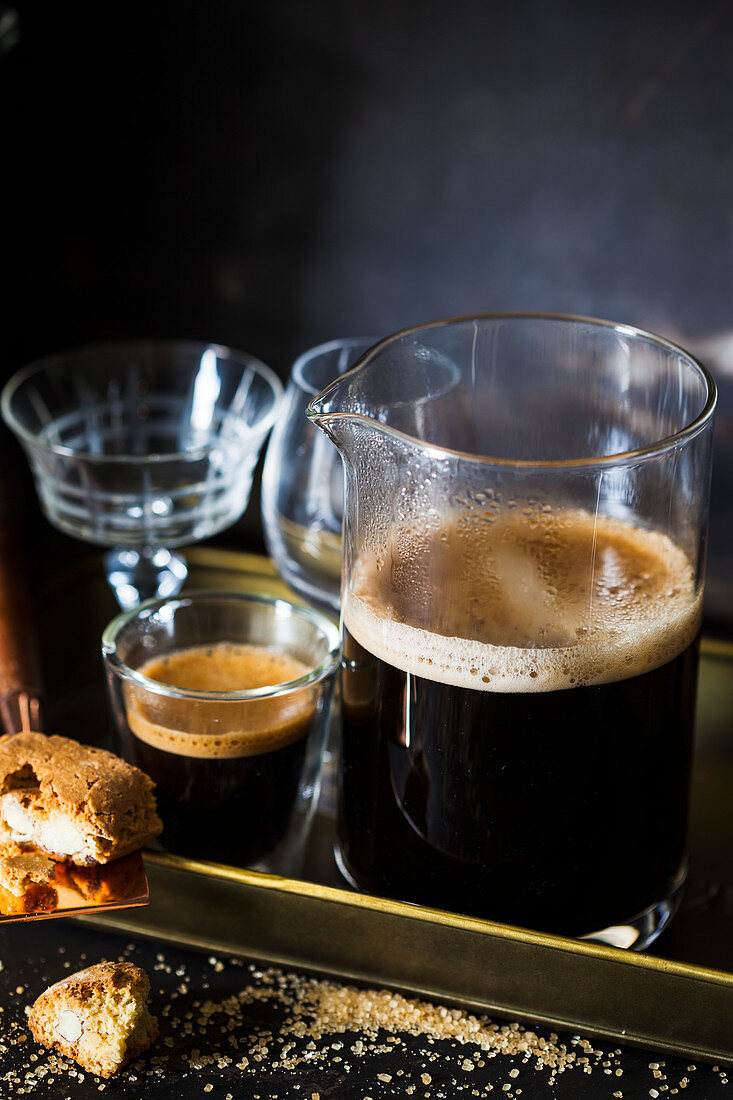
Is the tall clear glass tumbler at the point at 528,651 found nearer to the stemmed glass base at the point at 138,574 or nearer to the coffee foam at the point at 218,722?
the coffee foam at the point at 218,722

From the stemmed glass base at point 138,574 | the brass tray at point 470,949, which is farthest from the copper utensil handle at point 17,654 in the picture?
the brass tray at point 470,949

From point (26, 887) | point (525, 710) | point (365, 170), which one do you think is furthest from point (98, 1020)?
point (365, 170)

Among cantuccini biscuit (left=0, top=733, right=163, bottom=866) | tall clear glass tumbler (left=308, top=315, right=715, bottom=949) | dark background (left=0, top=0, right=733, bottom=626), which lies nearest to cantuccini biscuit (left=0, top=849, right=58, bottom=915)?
cantuccini biscuit (left=0, top=733, right=163, bottom=866)

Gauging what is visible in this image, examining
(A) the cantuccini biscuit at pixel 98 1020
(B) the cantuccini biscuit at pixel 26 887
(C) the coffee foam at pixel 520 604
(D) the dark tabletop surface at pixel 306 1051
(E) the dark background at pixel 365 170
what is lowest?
(D) the dark tabletop surface at pixel 306 1051

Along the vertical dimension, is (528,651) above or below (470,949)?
above

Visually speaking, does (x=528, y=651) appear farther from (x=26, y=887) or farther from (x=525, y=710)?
(x=26, y=887)

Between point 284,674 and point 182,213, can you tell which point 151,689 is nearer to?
point 284,674
